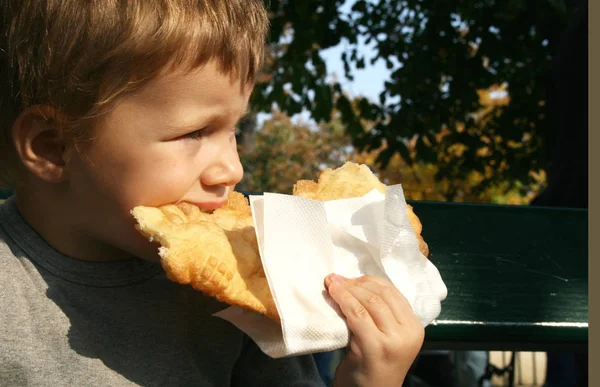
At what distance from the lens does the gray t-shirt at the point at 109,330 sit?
153cm

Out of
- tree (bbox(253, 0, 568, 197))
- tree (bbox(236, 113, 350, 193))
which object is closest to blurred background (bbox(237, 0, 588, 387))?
tree (bbox(253, 0, 568, 197))

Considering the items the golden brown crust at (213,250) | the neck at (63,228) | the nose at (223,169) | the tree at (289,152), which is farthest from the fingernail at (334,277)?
the tree at (289,152)

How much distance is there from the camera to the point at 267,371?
174cm

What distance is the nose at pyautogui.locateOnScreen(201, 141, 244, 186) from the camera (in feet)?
5.03

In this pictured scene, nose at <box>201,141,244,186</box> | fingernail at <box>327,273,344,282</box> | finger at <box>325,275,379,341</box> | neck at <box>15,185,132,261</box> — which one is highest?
nose at <box>201,141,244,186</box>

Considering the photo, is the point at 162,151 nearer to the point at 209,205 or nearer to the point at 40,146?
the point at 209,205

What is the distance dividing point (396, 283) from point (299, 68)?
19.0 ft

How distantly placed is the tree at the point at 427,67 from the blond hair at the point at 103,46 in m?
5.14


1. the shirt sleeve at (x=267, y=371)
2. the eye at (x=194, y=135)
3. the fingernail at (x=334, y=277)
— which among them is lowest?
the shirt sleeve at (x=267, y=371)

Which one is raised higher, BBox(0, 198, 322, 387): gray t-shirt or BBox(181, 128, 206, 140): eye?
BBox(181, 128, 206, 140): eye

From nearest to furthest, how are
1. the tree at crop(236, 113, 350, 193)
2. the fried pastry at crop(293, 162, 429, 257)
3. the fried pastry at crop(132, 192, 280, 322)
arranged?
the fried pastry at crop(132, 192, 280, 322) < the fried pastry at crop(293, 162, 429, 257) < the tree at crop(236, 113, 350, 193)

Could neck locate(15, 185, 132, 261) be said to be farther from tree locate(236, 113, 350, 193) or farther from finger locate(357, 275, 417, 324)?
tree locate(236, 113, 350, 193)

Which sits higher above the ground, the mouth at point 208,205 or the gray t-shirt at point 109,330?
the mouth at point 208,205

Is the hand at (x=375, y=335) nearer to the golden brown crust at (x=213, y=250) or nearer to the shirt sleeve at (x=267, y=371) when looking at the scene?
the golden brown crust at (x=213, y=250)
